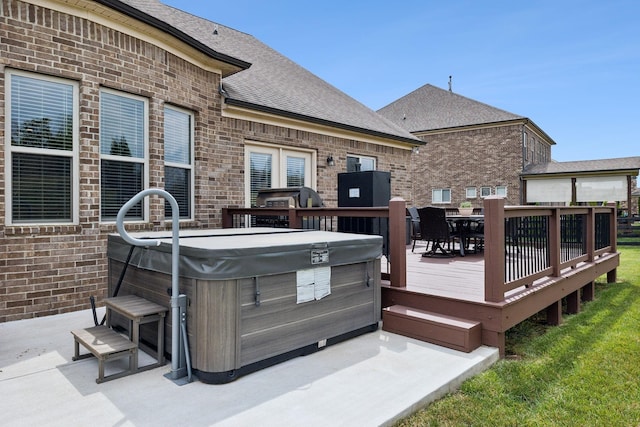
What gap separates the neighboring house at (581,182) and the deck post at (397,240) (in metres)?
19.4

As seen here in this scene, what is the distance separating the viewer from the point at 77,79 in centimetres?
462

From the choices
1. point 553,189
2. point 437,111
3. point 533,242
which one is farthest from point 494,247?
point 437,111

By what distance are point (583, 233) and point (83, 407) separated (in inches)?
252

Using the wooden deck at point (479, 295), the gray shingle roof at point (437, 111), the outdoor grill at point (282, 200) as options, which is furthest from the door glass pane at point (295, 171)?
the gray shingle roof at point (437, 111)

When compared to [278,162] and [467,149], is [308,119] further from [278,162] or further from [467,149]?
[467,149]

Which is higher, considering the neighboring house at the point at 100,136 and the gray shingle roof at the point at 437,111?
the gray shingle roof at the point at 437,111

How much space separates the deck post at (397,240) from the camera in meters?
4.00

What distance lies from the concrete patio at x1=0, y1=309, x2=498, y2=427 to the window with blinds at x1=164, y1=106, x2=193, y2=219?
9.25ft

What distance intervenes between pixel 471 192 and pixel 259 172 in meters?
17.7

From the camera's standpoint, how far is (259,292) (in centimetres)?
283

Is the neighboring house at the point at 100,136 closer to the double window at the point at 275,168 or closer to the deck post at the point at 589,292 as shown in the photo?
the double window at the point at 275,168

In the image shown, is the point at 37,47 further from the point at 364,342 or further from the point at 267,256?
the point at 364,342

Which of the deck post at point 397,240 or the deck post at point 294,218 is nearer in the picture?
the deck post at point 397,240

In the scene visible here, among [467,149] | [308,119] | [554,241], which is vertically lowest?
[554,241]
